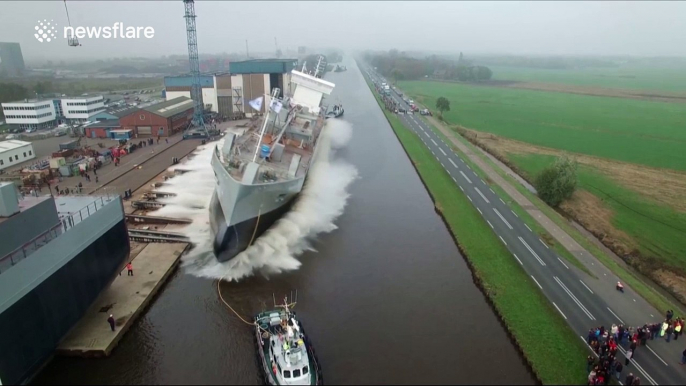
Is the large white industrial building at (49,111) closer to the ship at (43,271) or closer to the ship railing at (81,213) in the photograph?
the ship railing at (81,213)

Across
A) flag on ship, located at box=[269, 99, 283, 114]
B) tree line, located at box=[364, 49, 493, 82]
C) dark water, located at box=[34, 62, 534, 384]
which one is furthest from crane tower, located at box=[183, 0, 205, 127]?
tree line, located at box=[364, 49, 493, 82]

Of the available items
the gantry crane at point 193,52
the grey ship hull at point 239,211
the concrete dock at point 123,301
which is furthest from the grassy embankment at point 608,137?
the gantry crane at point 193,52

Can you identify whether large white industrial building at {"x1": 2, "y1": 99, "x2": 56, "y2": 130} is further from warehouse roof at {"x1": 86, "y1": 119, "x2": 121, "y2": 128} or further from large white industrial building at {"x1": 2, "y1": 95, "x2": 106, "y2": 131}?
warehouse roof at {"x1": 86, "y1": 119, "x2": 121, "y2": 128}

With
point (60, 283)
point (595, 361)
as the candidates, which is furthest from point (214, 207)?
point (595, 361)

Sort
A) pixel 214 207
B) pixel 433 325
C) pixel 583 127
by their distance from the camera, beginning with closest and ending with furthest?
pixel 433 325 → pixel 214 207 → pixel 583 127

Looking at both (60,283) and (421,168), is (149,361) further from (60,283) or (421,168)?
(421,168)

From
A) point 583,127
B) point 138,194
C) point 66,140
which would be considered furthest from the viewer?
point 583,127
